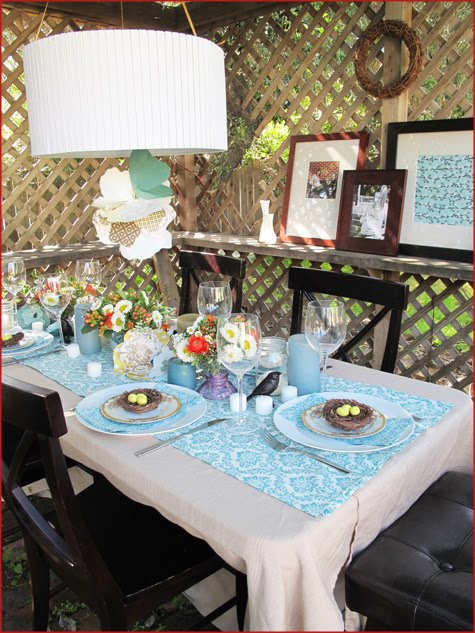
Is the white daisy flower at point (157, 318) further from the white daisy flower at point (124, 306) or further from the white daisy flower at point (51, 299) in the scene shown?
the white daisy flower at point (51, 299)

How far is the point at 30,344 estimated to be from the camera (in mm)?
1744

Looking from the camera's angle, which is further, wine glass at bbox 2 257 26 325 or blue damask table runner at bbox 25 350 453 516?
wine glass at bbox 2 257 26 325

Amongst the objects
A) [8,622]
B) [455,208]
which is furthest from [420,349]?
[8,622]

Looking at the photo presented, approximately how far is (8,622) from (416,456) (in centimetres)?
124

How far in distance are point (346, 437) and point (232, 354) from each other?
0.28 m

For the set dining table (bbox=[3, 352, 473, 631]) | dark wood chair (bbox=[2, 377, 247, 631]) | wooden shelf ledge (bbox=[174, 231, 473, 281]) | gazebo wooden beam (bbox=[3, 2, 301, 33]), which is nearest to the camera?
dining table (bbox=[3, 352, 473, 631])

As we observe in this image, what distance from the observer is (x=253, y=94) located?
338 centimetres

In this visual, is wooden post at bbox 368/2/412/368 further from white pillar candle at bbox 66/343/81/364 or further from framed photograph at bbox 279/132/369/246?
white pillar candle at bbox 66/343/81/364

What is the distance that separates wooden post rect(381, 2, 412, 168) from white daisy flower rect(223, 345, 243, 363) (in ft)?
6.49

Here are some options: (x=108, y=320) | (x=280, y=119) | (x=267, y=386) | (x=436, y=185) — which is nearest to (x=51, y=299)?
(x=108, y=320)

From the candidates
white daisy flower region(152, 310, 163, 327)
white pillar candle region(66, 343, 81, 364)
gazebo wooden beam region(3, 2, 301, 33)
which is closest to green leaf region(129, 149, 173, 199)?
white daisy flower region(152, 310, 163, 327)

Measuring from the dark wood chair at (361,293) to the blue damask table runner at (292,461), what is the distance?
39 cm

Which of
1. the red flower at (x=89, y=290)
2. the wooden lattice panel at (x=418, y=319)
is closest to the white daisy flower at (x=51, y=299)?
the red flower at (x=89, y=290)

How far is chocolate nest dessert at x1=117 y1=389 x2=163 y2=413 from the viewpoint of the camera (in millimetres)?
1236
